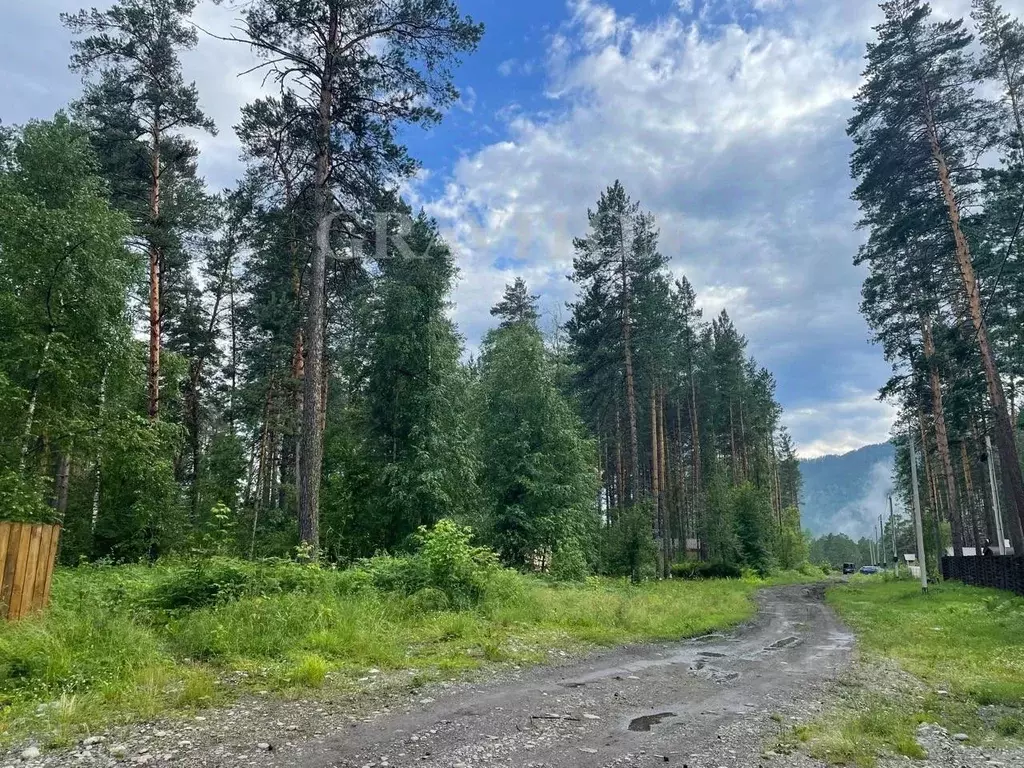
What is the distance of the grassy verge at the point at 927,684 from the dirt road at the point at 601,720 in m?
0.56

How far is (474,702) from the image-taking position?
6.00 m

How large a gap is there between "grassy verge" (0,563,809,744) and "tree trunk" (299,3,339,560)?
9.29 ft

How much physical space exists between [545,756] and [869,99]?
897 inches

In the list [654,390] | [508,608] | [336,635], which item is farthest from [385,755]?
[654,390]

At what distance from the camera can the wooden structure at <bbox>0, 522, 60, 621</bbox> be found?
22.8 ft

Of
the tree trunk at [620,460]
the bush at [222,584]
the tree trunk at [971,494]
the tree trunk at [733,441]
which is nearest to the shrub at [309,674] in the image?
the bush at [222,584]

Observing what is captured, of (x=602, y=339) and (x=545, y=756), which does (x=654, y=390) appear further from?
(x=545, y=756)

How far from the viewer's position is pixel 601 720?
561cm

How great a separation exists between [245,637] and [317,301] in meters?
8.22

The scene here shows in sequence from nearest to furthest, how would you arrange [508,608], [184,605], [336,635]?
[336,635], [184,605], [508,608]

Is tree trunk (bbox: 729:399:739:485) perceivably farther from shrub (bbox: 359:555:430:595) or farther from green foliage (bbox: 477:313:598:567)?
shrub (bbox: 359:555:430:595)

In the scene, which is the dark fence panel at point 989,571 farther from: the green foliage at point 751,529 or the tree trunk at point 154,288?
the tree trunk at point 154,288

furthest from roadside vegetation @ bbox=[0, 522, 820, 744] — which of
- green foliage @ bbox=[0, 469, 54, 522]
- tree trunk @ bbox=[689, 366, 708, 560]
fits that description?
tree trunk @ bbox=[689, 366, 708, 560]

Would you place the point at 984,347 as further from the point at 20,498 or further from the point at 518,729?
the point at 20,498
